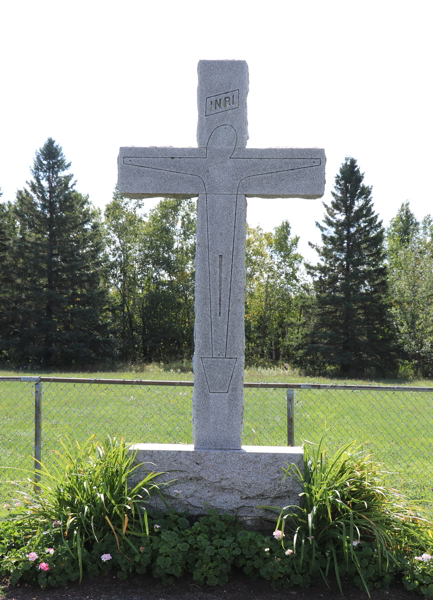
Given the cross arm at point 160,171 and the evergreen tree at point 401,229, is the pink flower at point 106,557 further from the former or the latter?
the evergreen tree at point 401,229

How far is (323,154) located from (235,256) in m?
1.02

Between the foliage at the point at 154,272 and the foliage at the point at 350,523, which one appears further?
the foliage at the point at 154,272

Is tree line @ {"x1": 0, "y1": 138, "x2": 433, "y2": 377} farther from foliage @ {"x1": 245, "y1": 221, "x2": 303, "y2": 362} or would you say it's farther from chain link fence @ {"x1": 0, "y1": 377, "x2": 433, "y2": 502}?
chain link fence @ {"x1": 0, "y1": 377, "x2": 433, "y2": 502}

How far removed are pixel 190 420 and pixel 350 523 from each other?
6149 millimetres

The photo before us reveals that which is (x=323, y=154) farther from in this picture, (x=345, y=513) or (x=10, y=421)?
(x=10, y=421)

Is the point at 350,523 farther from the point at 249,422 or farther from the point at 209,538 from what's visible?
the point at 249,422

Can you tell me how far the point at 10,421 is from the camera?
9359 millimetres

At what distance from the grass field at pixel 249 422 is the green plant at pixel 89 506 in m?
1.57

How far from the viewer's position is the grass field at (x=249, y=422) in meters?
6.90

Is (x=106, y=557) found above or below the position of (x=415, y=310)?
below

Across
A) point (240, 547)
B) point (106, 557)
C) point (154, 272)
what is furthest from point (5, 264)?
point (240, 547)

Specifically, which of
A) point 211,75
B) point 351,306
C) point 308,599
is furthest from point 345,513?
point 351,306

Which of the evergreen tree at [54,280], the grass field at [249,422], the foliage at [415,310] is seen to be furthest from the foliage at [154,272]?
the grass field at [249,422]

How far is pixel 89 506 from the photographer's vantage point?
3.53m
